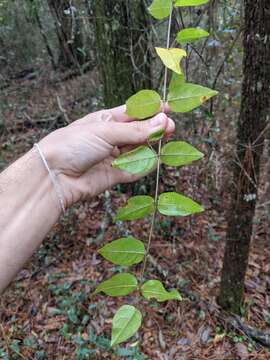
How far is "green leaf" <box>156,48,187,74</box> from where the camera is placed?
71 centimetres

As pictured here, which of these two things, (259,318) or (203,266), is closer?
(259,318)

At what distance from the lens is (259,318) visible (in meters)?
2.41

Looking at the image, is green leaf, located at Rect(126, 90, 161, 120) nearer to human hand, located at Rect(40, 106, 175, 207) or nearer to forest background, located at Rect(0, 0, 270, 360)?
human hand, located at Rect(40, 106, 175, 207)

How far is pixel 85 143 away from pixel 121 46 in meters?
1.93

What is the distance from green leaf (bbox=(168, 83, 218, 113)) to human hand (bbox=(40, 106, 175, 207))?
18cm

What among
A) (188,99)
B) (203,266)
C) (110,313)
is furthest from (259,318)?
(188,99)

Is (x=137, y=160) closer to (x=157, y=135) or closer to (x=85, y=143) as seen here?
(x=157, y=135)

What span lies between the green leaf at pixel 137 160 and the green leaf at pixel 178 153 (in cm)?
3

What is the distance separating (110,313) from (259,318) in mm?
1085

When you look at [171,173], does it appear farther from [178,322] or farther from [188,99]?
[188,99]

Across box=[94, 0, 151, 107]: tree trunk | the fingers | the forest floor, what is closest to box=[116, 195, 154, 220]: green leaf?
the fingers

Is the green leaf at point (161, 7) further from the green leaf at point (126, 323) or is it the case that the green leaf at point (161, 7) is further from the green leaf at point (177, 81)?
the green leaf at point (126, 323)

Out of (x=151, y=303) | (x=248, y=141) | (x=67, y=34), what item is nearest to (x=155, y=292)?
(x=248, y=141)

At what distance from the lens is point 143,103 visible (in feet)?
2.60
